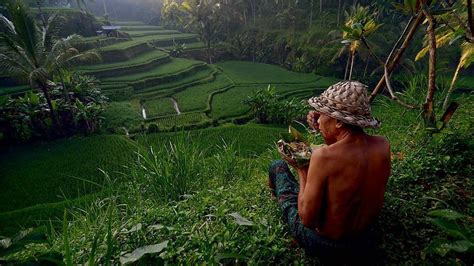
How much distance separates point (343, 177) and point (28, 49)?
7.68m

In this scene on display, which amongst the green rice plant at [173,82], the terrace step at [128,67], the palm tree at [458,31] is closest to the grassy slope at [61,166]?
the palm tree at [458,31]

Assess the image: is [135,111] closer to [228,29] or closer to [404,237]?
[404,237]

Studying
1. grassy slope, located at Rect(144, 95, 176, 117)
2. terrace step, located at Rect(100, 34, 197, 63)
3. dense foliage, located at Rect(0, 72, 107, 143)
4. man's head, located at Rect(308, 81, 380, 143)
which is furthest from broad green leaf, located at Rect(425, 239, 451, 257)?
terrace step, located at Rect(100, 34, 197, 63)

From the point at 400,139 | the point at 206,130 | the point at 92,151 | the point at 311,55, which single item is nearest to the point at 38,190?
the point at 92,151

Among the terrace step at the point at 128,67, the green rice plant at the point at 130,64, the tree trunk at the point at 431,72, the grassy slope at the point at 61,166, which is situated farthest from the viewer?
the green rice plant at the point at 130,64

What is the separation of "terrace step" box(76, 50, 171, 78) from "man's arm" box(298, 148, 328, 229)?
531 inches

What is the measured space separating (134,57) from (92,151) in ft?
32.4

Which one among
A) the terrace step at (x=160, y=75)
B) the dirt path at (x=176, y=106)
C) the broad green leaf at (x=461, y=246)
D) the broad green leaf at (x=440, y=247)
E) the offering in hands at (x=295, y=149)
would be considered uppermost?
the offering in hands at (x=295, y=149)

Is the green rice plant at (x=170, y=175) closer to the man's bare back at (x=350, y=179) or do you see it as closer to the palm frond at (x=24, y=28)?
the man's bare back at (x=350, y=179)

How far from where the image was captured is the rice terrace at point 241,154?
134 cm

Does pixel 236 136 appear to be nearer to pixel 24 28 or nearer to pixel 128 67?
pixel 24 28

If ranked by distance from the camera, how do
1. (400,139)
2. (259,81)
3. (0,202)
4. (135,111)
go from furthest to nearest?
(259,81) → (135,111) → (0,202) → (400,139)

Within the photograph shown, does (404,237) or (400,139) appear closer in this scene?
(404,237)

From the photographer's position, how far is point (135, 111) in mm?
10250
